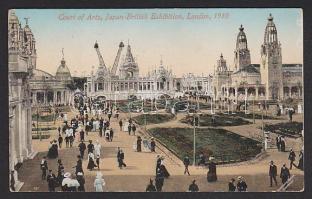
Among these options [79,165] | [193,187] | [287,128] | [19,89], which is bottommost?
[193,187]

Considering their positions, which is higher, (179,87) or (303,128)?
(179,87)

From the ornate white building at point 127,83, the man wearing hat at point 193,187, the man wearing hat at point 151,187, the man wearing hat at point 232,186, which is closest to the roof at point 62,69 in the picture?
the ornate white building at point 127,83

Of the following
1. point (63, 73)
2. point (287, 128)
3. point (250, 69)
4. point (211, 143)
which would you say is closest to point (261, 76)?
point (250, 69)

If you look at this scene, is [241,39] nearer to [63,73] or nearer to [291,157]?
[291,157]

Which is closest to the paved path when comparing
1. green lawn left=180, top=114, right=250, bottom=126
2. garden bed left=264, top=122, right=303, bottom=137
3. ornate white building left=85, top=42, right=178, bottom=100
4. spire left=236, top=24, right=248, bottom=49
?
garden bed left=264, top=122, right=303, bottom=137

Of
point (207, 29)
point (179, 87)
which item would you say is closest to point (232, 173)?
point (179, 87)

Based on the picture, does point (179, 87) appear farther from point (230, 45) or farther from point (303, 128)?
point (303, 128)
